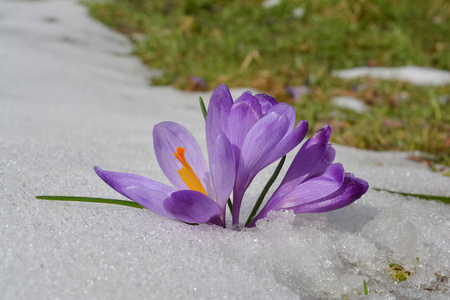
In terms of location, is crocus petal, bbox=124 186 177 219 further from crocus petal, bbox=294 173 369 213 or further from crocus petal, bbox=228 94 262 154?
crocus petal, bbox=294 173 369 213

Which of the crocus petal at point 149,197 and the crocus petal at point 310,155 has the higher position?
the crocus petal at point 310,155

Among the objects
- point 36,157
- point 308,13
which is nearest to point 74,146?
point 36,157

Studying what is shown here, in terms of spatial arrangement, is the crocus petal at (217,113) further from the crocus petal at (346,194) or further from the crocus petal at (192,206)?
the crocus petal at (346,194)

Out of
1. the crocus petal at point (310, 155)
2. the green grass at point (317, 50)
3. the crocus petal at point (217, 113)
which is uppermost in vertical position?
the crocus petal at point (217, 113)

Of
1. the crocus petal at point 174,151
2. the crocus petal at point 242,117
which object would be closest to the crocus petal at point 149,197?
the crocus petal at point 174,151

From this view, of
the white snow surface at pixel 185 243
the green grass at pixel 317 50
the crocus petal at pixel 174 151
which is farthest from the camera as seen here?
the green grass at pixel 317 50

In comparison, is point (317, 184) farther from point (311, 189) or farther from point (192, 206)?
point (192, 206)

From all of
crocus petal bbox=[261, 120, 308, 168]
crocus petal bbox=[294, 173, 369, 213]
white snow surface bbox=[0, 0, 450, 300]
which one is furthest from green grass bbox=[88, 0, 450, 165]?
crocus petal bbox=[261, 120, 308, 168]

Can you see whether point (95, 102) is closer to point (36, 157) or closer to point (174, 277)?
point (36, 157)
